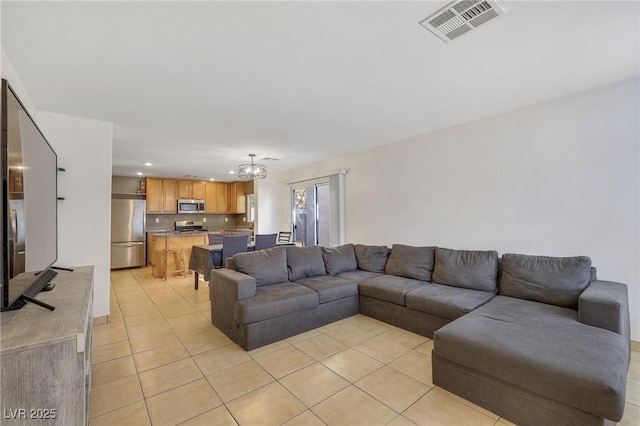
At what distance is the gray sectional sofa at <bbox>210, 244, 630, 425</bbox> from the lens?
5.15ft

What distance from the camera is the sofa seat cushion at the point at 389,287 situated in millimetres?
3093

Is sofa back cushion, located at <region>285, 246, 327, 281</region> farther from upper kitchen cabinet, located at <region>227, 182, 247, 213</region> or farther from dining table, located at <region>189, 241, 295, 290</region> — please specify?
upper kitchen cabinet, located at <region>227, 182, 247, 213</region>

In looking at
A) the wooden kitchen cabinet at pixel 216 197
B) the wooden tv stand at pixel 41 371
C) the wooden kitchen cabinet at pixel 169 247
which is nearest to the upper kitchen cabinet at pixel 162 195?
the wooden kitchen cabinet at pixel 216 197

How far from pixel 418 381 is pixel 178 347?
87.2 inches

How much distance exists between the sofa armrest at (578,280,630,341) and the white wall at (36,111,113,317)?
15.4 ft

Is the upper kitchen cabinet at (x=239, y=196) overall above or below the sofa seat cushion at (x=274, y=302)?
above

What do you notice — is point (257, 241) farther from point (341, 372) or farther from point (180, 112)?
point (341, 372)

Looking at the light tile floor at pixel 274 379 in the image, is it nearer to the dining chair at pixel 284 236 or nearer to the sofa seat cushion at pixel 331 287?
the sofa seat cushion at pixel 331 287

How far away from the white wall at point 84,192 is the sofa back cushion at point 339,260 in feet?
8.98

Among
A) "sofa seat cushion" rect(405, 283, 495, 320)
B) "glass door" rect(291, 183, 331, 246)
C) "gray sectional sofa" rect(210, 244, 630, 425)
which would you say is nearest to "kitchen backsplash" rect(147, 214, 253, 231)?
"glass door" rect(291, 183, 331, 246)

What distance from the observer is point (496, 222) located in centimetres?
333

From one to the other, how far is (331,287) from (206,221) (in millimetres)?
6544

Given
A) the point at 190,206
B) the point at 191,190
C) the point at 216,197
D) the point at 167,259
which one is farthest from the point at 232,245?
the point at 216,197

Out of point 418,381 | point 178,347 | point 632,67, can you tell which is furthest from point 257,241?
point 632,67
